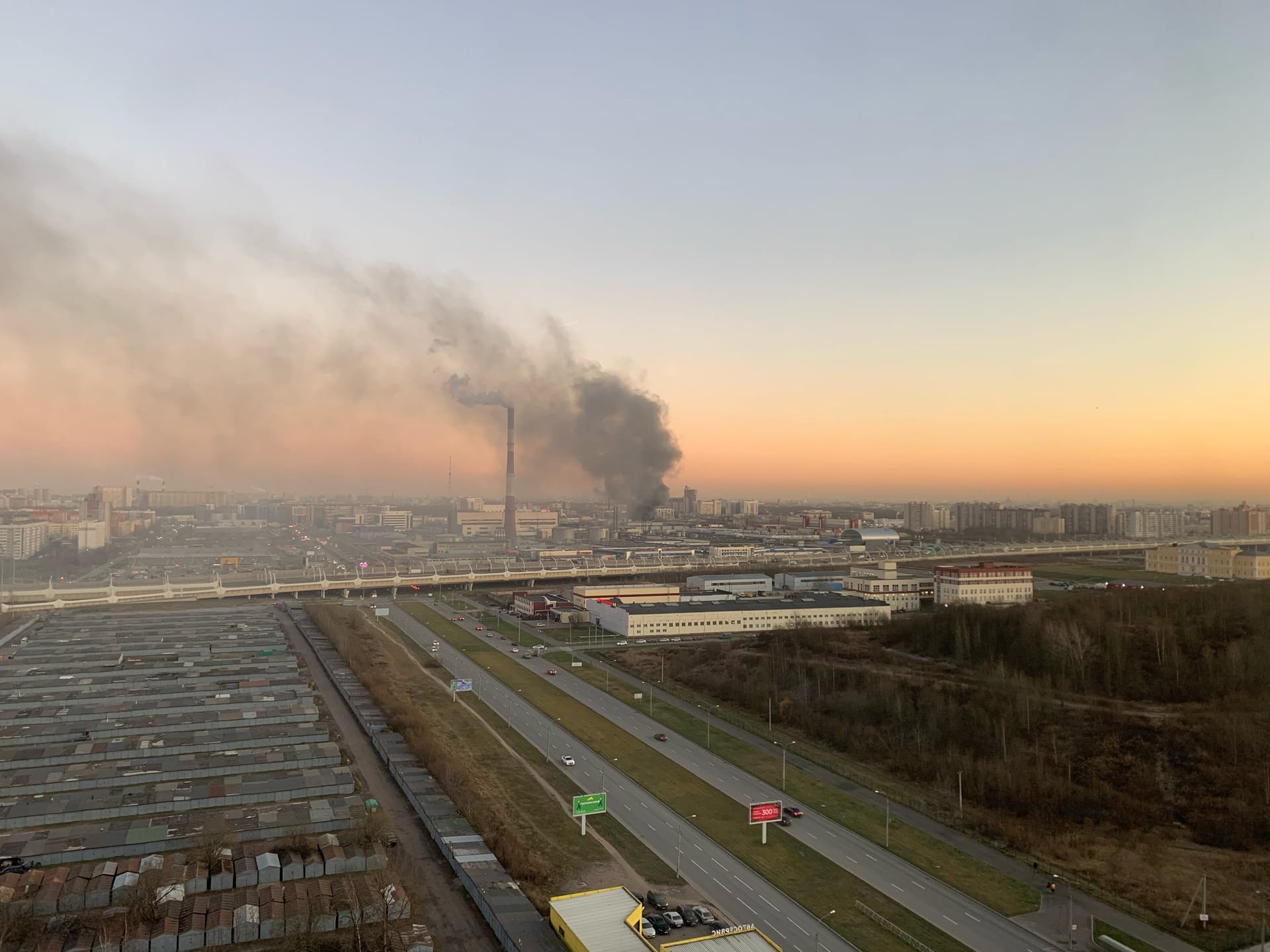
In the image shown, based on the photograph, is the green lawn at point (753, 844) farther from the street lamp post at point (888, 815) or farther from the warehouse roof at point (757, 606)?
the warehouse roof at point (757, 606)

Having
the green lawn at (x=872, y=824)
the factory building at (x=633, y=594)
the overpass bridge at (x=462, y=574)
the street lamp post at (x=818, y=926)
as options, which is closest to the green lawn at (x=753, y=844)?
the street lamp post at (x=818, y=926)

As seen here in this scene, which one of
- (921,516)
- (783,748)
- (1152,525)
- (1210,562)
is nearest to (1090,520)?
(1152,525)

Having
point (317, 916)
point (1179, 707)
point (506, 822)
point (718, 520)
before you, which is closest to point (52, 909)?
point (317, 916)

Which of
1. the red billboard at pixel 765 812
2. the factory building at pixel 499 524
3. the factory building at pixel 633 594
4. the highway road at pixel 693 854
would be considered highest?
the factory building at pixel 499 524

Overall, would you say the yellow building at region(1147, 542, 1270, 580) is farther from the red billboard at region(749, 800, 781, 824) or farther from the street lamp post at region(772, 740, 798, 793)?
the red billboard at region(749, 800, 781, 824)

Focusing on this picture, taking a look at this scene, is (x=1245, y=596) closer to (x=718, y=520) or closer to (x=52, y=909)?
(x=52, y=909)

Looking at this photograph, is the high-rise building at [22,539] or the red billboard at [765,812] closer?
the red billboard at [765,812]

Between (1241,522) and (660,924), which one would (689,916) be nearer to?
(660,924)
